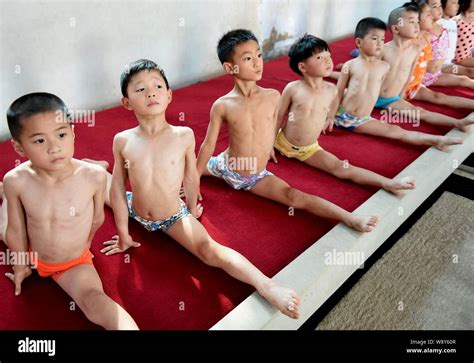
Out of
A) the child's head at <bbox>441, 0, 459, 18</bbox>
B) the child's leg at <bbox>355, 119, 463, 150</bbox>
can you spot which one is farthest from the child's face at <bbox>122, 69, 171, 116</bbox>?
the child's head at <bbox>441, 0, 459, 18</bbox>

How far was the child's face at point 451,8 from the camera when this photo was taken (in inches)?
155

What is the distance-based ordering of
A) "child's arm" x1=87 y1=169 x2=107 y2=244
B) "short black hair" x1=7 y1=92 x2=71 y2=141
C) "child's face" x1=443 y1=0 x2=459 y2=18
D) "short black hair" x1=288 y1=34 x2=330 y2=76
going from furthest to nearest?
1. "child's face" x1=443 y1=0 x2=459 y2=18
2. "short black hair" x1=288 y1=34 x2=330 y2=76
3. "child's arm" x1=87 y1=169 x2=107 y2=244
4. "short black hair" x1=7 y1=92 x2=71 y2=141

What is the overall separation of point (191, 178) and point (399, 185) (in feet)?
3.91

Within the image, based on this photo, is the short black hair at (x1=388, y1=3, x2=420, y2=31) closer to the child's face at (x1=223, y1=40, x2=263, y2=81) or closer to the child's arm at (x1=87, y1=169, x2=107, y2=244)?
the child's face at (x1=223, y1=40, x2=263, y2=81)

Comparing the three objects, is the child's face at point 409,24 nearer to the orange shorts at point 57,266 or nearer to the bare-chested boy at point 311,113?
the bare-chested boy at point 311,113

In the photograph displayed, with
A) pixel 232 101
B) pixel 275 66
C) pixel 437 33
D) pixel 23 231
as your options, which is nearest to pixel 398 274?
pixel 232 101

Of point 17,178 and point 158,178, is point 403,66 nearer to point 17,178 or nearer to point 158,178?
point 158,178

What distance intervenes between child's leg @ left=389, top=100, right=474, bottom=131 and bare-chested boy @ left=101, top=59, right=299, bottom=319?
2.17 m

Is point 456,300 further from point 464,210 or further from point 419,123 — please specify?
point 419,123

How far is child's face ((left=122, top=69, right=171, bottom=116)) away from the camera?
1.67 meters

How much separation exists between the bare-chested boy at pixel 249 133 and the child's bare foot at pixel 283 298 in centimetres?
64

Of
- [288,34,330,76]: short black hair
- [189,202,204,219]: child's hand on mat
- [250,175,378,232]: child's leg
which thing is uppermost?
[288,34,330,76]: short black hair

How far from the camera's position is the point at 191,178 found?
78.5 inches

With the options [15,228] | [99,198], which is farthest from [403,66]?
[15,228]
